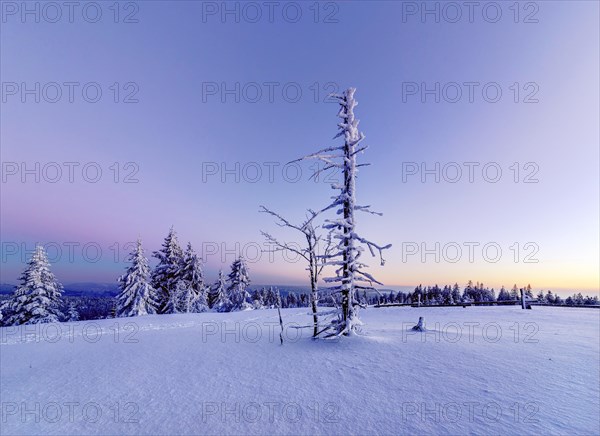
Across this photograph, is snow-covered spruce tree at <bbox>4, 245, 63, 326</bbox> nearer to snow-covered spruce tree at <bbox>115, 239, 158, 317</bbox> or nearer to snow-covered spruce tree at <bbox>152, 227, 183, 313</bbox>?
snow-covered spruce tree at <bbox>115, 239, 158, 317</bbox>

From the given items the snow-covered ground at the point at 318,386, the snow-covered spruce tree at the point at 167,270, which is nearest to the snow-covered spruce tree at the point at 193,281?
the snow-covered spruce tree at the point at 167,270

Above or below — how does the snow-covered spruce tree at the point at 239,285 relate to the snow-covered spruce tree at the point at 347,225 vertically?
below

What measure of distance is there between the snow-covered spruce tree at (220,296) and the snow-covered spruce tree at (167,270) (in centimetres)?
763

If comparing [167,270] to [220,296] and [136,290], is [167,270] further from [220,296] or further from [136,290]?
[220,296]

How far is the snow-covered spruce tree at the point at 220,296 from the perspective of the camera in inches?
1598

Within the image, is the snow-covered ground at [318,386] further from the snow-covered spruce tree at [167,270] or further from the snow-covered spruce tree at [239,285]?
the snow-covered spruce tree at [239,285]

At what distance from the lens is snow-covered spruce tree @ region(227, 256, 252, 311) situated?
39688mm

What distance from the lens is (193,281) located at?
120 feet

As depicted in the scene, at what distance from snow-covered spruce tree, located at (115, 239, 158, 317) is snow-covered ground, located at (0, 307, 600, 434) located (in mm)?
21514

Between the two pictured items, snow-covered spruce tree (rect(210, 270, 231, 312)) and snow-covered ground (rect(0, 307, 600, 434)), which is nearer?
snow-covered ground (rect(0, 307, 600, 434))

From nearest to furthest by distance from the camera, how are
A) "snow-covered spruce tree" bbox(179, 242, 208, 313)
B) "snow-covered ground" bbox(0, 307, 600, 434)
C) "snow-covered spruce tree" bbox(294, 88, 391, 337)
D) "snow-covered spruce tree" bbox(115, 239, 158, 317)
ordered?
"snow-covered ground" bbox(0, 307, 600, 434)
"snow-covered spruce tree" bbox(294, 88, 391, 337)
"snow-covered spruce tree" bbox(115, 239, 158, 317)
"snow-covered spruce tree" bbox(179, 242, 208, 313)

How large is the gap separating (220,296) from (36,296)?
21.1m

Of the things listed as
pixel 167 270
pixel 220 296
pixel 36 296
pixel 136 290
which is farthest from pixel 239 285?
pixel 36 296

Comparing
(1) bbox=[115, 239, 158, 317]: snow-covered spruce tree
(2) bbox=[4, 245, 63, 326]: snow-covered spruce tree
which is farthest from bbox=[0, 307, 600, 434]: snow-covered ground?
(2) bbox=[4, 245, 63, 326]: snow-covered spruce tree
